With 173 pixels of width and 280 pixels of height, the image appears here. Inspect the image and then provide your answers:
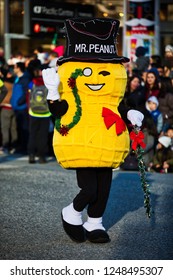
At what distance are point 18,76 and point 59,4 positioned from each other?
4.50 m

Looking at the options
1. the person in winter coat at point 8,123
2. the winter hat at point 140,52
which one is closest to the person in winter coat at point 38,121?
the person in winter coat at point 8,123

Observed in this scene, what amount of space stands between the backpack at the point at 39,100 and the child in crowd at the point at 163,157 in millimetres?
1904

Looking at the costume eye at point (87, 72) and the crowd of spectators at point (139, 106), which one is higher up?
the costume eye at point (87, 72)

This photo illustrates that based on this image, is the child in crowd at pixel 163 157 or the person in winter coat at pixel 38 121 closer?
the child in crowd at pixel 163 157

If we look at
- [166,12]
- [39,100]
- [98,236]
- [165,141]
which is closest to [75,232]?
[98,236]

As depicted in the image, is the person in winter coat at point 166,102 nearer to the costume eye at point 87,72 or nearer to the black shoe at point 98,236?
the black shoe at point 98,236

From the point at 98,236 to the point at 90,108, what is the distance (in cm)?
114

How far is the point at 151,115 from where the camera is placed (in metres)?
13.0

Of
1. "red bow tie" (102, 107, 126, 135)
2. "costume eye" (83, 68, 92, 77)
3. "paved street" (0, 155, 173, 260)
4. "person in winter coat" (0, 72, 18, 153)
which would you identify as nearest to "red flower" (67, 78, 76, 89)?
"costume eye" (83, 68, 92, 77)

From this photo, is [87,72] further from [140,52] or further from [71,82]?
[140,52]

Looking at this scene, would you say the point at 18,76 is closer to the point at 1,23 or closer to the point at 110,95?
the point at 1,23

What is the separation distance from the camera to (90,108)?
7.34 metres

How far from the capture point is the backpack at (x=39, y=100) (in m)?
13.2

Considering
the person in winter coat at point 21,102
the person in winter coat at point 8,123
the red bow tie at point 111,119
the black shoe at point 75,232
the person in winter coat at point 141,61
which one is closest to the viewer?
the red bow tie at point 111,119
